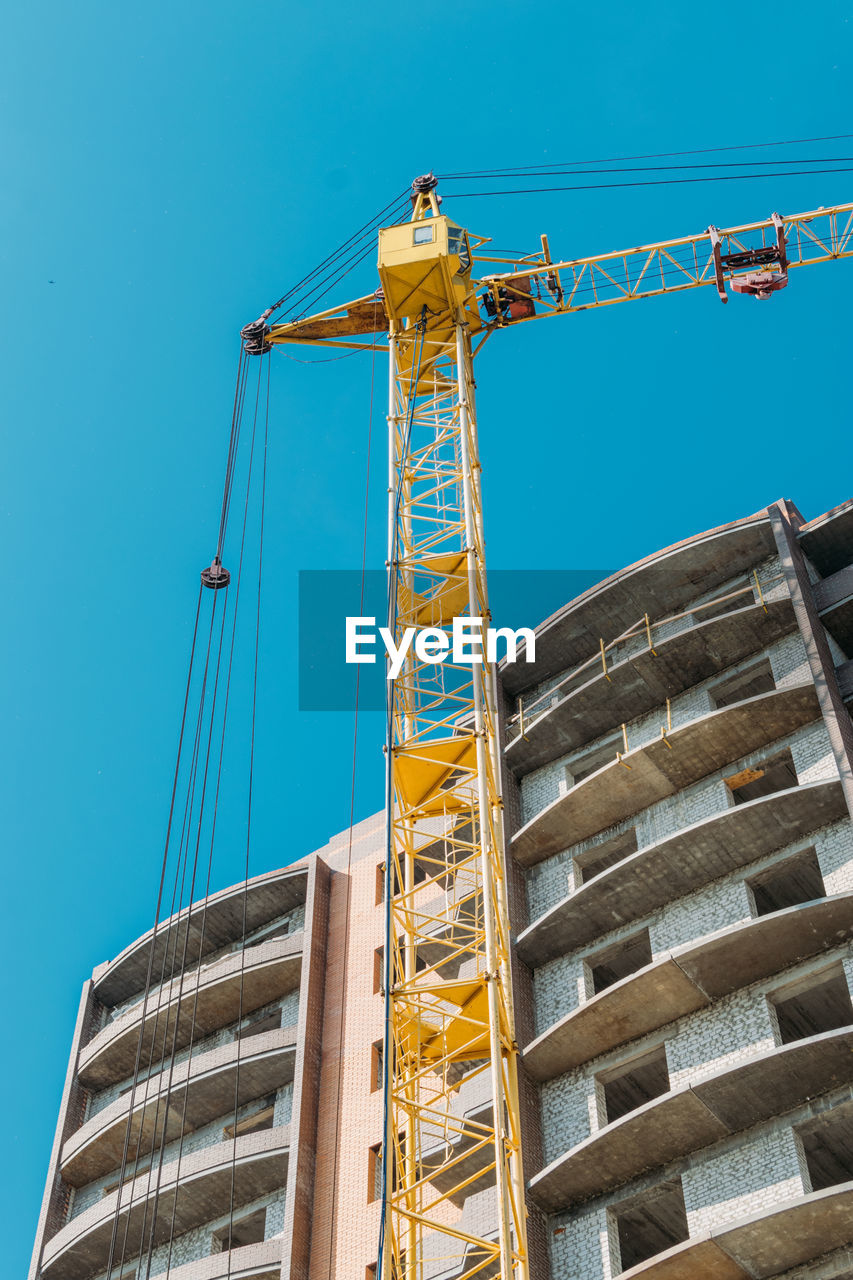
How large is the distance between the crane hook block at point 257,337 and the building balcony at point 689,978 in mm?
19121

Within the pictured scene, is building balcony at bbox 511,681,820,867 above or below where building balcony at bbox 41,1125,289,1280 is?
above

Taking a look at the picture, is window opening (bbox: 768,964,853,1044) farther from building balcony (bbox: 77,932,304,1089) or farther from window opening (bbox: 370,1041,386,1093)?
building balcony (bbox: 77,932,304,1089)

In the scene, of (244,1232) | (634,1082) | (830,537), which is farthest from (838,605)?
(244,1232)

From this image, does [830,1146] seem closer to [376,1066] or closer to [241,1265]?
[376,1066]

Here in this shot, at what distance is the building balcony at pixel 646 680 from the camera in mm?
35719

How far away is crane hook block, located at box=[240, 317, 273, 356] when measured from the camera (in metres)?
41.8

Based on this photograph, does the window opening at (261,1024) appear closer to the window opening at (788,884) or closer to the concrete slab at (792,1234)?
the window opening at (788,884)

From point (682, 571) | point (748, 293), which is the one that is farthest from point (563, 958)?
point (748, 293)

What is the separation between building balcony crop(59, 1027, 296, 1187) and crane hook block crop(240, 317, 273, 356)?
17105mm

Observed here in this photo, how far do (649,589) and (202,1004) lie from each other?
15802 mm

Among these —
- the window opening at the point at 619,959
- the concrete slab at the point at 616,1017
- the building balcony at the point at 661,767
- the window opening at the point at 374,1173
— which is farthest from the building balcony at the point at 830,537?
the window opening at the point at 374,1173

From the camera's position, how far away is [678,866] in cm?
3259

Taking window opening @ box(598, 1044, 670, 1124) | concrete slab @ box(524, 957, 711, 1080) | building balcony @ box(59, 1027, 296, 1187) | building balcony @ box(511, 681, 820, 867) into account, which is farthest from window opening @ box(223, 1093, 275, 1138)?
concrete slab @ box(524, 957, 711, 1080)

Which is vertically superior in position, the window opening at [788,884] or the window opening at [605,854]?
the window opening at [605,854]
